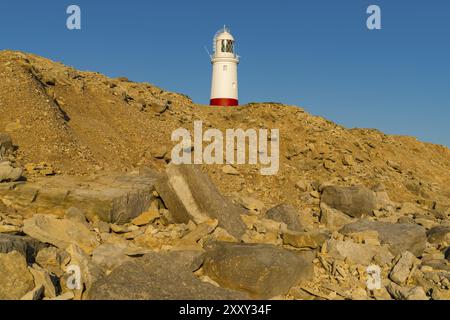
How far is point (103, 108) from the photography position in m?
21.4

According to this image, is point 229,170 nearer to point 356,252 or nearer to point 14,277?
point 356,252

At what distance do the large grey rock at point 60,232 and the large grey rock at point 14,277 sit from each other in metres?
2.00

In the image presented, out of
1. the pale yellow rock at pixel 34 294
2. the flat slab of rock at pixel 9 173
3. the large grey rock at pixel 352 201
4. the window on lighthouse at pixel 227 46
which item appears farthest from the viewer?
the window on lighthouse at pixel 227 46

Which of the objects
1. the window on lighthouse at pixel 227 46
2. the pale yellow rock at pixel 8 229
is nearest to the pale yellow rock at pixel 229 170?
the pale yellow rock at pixel 8 229

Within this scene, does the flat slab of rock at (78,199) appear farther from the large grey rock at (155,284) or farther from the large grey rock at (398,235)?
the large grey rock at (398,235)

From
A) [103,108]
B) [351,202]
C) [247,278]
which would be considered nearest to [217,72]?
[103,108]

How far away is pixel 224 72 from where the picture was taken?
124 feet

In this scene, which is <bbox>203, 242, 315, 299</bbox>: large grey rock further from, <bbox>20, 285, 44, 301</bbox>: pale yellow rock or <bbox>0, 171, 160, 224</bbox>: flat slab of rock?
<bbox>20, 285, 44, 301</bbox>: pale yellow rock

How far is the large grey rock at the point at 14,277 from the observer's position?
7.43 m

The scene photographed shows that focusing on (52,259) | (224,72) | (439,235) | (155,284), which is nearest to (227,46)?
(224,72)

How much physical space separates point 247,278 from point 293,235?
9.87ft

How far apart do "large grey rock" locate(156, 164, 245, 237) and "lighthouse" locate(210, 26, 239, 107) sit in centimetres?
2537

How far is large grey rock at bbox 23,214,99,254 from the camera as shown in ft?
32.7
